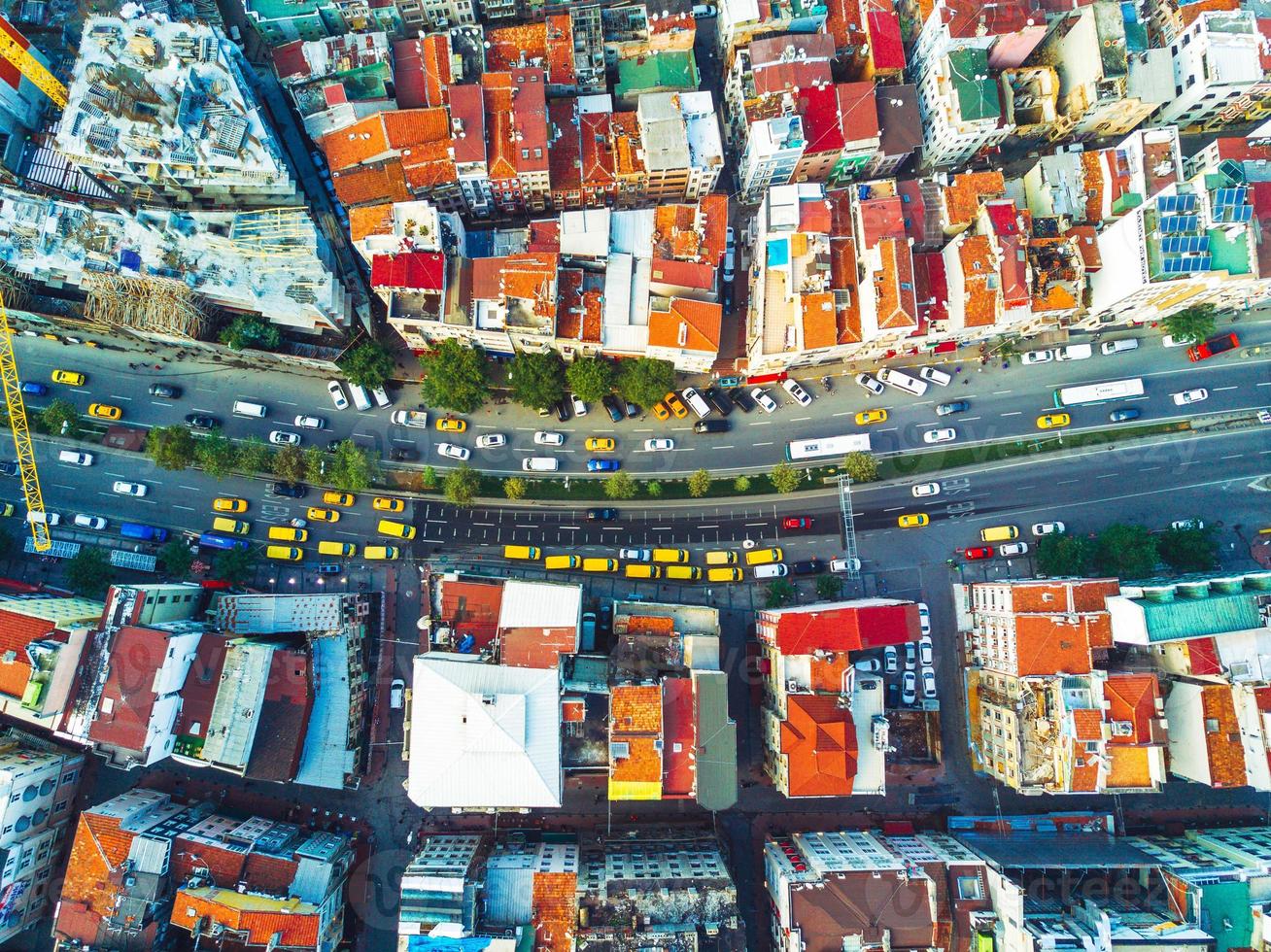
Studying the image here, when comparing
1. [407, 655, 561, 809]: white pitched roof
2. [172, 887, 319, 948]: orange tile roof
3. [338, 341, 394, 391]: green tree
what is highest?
[338, 341, 394, 391]: green tree

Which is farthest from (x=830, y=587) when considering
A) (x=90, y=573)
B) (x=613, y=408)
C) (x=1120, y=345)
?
(x=90, y=573)

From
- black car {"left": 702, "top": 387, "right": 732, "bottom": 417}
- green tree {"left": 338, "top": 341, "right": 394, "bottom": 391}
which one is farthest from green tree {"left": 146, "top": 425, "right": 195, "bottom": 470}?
black car {"left": 702, "top": 387, "right": 732, "bottom": 417}

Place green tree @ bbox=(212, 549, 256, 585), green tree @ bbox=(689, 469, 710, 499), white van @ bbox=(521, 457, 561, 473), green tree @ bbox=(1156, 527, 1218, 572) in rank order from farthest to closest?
white van @ bbox=(521, 457, 561, 473), green tree @ bbox=(689, 469, 710, 499), green tree @ bbox=(212, 549, 256, 585), green tree @ bbox=(1156, 527, 1218, 572)

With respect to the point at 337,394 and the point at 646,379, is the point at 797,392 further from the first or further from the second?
the point at 337,394

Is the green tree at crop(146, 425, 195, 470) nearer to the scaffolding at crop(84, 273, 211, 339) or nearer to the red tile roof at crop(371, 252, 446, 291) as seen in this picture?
the scaffolding at crop(84, 273, 211, 339)

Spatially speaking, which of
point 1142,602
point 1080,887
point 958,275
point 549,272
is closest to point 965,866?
point 1080,887

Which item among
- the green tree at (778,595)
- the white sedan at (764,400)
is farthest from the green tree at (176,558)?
the white sedan at (764,400)

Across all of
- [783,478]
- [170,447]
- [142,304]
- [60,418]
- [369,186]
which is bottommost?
[783,478]

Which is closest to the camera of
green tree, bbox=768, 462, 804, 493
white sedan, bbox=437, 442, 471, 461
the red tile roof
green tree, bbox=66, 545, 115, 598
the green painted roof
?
the red tile roof
